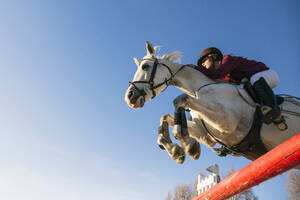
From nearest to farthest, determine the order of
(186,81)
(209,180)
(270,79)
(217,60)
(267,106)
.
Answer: (267,106) → (270,79) → (186,81) → (217,60) → (209,180)

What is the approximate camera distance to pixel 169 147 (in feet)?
8.84

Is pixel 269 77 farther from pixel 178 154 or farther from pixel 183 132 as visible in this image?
pixel 178 154

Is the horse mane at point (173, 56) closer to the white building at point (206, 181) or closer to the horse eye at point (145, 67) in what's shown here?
the horse eye at point (145, 67)

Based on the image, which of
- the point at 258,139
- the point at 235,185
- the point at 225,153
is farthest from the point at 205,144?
the point at 235,185

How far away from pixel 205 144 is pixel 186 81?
2.89 feet

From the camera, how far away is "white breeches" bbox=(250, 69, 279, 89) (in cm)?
291

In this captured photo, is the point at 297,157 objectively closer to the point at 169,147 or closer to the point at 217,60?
the point at 169,147

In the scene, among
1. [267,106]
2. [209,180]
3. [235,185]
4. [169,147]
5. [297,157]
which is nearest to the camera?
[297,157]

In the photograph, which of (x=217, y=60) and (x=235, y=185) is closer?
(x=235, y=185)

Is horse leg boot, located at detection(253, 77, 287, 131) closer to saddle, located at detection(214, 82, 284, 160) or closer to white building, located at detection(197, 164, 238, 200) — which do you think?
saddle, located at detection(214, 82, 284, 160)

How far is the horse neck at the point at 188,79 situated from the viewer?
10.1ft

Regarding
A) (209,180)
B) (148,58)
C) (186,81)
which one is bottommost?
(186,81)

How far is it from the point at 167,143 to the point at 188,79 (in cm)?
92

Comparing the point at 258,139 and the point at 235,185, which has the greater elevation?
the point at 258,139
